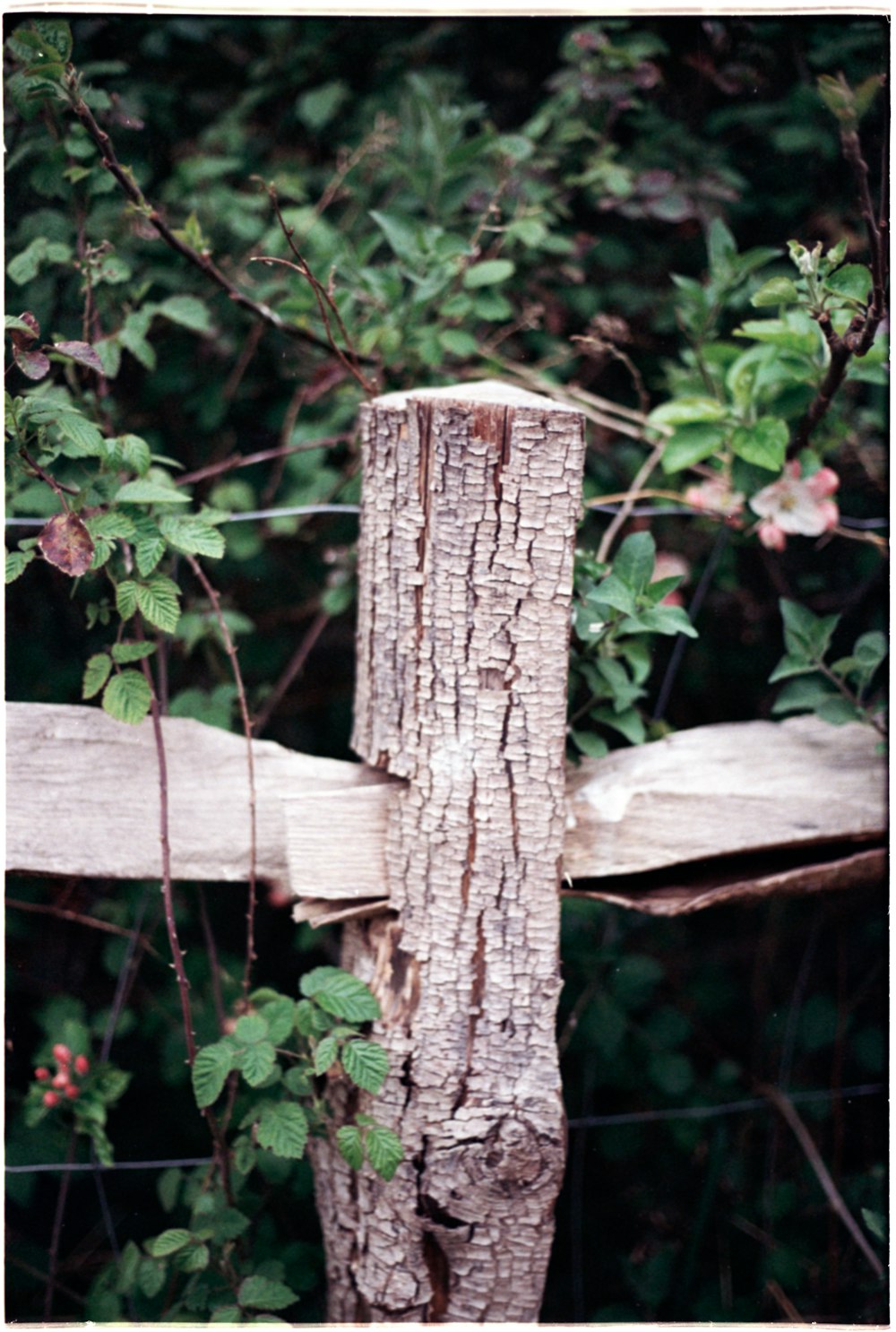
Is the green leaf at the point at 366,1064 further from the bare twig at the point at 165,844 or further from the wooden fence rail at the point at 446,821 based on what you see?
the bare twig at the point at 165,844

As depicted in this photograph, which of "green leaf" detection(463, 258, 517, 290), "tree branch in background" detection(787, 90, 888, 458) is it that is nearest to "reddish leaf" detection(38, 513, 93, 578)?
"green leaf" detection(463, 258, 517, 290)

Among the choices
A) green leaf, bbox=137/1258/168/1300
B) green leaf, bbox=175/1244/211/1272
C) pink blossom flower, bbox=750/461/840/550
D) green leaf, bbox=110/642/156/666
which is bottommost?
green leaf, bbox=137/1258/168/1300

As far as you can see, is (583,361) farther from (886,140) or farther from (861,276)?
(861,276)

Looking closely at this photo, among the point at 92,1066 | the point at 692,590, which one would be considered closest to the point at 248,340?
the point at 692,590

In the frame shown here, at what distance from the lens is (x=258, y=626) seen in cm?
189

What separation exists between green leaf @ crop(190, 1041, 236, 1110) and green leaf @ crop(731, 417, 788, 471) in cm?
91

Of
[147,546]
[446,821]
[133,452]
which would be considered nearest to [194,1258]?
[446,821]

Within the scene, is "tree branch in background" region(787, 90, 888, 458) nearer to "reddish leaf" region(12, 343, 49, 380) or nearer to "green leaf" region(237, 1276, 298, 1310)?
"reddish leaf" region(12, 343, 49, 380)

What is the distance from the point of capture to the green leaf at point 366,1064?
96 cm

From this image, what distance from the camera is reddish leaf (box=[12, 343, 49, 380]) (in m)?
0.95

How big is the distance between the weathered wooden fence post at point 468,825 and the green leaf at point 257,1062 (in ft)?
0.39

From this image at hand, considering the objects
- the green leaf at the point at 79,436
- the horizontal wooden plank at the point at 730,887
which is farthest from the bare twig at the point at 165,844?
the horizontal wooden plank at the point at 730,887

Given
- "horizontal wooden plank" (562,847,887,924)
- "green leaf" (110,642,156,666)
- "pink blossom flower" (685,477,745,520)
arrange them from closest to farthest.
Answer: "green leaf" (110,642,156,666) < "horizontal wooden plank" (562,847,887,924) < "pink blossom flower" (685,477,745,520)

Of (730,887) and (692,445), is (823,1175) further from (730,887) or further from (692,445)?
(692,445)
